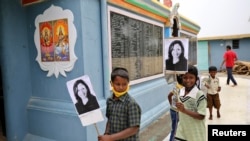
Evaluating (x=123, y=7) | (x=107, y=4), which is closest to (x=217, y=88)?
(x=123, y=7)

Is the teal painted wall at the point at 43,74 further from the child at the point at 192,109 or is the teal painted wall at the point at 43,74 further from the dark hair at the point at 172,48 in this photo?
the child at the point at 192,109

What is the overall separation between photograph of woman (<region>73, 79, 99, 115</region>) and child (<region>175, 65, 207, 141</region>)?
84 centimetres

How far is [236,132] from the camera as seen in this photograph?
251cm

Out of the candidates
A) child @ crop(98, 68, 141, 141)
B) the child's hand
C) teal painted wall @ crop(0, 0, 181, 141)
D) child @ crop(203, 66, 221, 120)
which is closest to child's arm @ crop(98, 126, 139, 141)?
child @ crop(98, 68, 141, 141)

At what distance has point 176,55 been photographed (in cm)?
264

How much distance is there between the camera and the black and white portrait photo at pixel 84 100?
1905mm

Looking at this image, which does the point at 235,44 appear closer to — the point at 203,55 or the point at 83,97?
the point at 203,55

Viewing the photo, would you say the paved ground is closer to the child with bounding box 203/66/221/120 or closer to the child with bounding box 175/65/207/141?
the child with bounding box 203/66/221/120

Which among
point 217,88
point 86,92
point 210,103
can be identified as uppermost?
point 86,92

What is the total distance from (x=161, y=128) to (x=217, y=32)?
1456 cm

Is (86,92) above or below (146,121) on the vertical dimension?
above

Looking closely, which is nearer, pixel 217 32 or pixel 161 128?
pixel 161 128

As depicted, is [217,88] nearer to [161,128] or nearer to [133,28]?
[161,128]

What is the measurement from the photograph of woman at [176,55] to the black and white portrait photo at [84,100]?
113 cm
